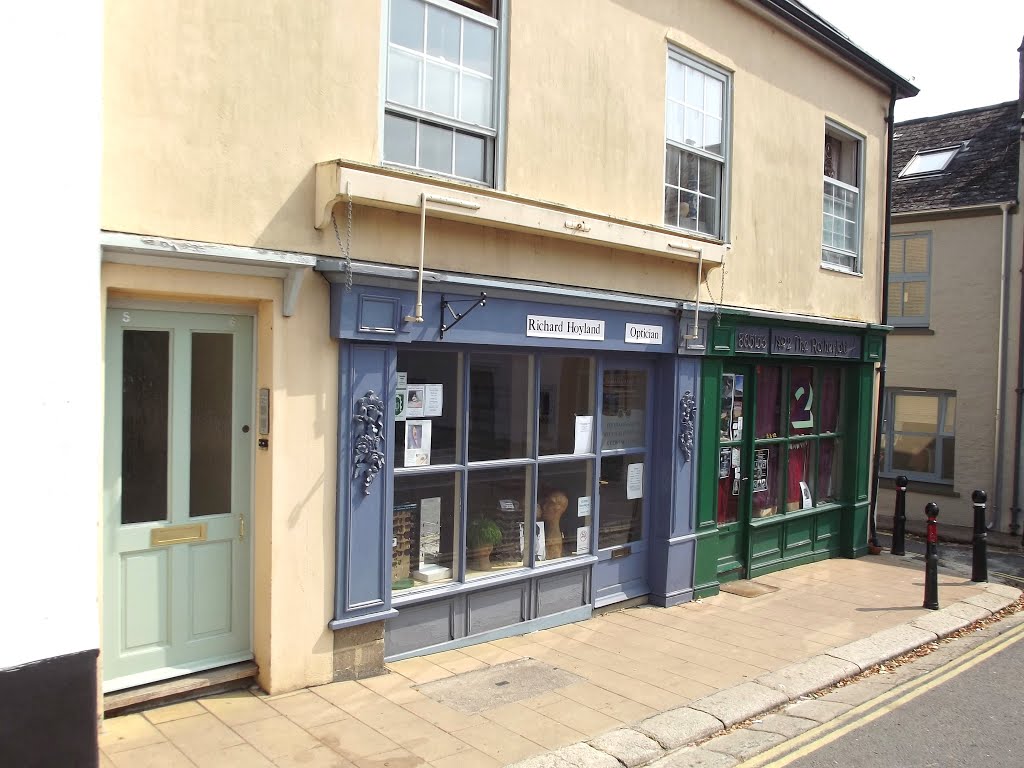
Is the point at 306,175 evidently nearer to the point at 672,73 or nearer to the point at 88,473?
the point at 88,473

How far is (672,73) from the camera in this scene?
29.0 feet

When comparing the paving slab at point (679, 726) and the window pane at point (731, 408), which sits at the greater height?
the window pane at point (731, 408)

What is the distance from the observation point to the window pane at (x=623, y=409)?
8.39 m

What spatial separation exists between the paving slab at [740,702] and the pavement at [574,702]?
0.05ft

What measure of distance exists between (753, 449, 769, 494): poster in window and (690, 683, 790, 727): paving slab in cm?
420

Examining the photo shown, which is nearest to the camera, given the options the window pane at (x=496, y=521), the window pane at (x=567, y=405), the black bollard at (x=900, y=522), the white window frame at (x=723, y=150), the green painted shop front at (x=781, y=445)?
the window pane at (x=496, y=521)

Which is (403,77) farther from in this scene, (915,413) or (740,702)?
(915,413)

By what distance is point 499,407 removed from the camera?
24.2 feet

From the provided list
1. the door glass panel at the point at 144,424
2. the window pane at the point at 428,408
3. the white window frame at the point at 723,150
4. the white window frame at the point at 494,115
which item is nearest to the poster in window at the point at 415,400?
the window pane at the point at 428,408

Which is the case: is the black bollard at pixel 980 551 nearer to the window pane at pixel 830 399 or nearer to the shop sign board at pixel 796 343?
the window pane at pixel 830 399

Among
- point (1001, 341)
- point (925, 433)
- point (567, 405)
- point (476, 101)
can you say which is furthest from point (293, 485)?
point (925, 433)

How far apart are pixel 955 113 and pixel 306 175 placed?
17098 millimetres

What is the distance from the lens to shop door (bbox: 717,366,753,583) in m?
9.86

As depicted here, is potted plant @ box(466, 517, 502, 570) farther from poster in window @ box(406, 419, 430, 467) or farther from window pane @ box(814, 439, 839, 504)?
window pane @ box(814, 439, 839, 504)
